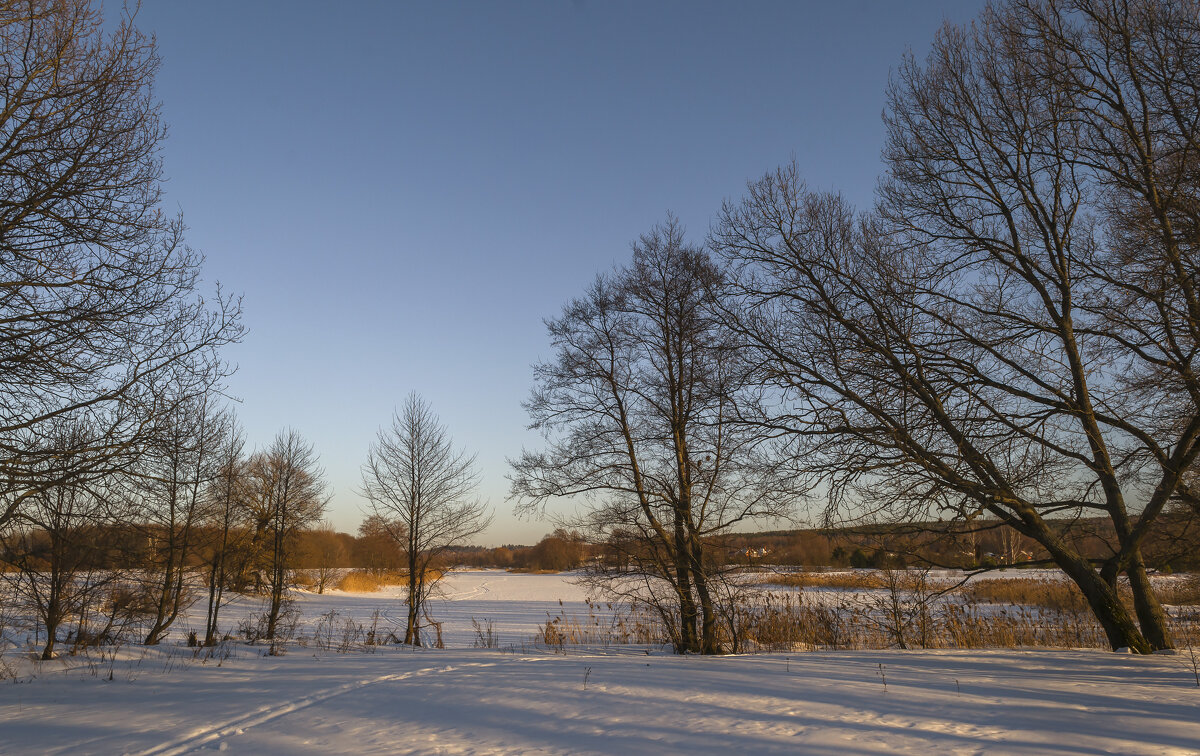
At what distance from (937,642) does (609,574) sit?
7167 millimetres

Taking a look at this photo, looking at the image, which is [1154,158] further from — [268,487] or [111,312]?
[268,487]

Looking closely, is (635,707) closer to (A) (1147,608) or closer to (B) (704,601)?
(B) (704,601)

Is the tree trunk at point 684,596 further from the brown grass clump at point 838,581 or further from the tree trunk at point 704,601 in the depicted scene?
the brown grass clump at point 838,581

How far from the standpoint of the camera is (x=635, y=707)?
645 cm

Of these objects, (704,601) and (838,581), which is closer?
(704,601)

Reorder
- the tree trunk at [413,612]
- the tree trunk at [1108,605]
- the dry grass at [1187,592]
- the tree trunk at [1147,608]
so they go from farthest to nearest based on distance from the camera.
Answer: the tree trunk at [413,612]
the dry grass at [1187,592]
the tree trunk at [1147,608]
the tree trunk at [1108,605]

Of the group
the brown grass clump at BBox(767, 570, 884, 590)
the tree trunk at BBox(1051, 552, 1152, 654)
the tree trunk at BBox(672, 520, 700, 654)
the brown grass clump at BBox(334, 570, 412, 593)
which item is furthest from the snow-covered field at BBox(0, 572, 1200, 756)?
the brown grass clump at BBox(334, 570, 412, 593)

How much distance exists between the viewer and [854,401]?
31.4ft

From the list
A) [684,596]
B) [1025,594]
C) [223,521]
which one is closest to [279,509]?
[223,521]

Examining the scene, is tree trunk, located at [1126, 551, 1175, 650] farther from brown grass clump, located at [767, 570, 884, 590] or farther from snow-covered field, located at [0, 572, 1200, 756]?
brown grass clump, located at [767, 570, 884, 590]

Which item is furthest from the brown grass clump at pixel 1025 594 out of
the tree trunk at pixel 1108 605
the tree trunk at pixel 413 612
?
the tree trunk at pixel 413 612

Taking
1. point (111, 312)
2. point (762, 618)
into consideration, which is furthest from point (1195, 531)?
point (111, 312)

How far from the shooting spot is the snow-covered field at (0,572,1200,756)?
5121 millimetres

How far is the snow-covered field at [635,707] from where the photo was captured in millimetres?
5121
